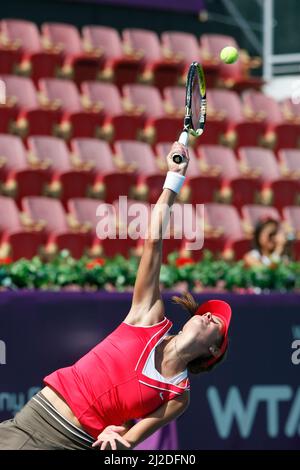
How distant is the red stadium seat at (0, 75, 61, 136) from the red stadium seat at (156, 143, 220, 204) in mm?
1170

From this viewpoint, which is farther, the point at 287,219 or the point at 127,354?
the point at 287,219

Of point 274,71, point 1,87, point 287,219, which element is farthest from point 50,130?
point 274,71

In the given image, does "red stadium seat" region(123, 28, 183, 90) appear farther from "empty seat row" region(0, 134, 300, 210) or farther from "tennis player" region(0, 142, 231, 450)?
"tennis player" region(0, 142, 231, 450)

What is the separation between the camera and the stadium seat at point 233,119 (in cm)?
1328

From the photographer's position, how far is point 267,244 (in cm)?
891

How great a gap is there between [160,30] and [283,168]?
8.71 feet

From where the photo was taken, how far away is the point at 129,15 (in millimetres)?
14445

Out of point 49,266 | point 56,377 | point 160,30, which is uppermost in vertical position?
point 160,30

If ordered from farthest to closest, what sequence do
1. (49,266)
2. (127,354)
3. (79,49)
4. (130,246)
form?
(79,49) < (130,246) < (49,266) < (127,354)

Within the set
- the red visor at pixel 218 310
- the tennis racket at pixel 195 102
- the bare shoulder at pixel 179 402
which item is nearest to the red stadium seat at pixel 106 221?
the tennis racket at pixel 195 102

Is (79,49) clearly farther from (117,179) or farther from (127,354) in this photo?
(127,354)

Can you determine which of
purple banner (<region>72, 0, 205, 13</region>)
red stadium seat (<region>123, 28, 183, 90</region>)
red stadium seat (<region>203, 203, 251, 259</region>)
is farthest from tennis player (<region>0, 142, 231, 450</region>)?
purple banner (<region>72, 0, 205, 13</region>)

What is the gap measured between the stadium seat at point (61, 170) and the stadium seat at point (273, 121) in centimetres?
305

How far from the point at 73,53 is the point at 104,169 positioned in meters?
1.93
